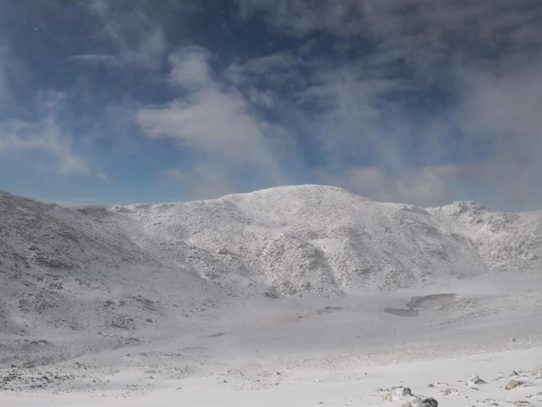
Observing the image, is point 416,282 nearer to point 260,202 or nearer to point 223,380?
point 260,202

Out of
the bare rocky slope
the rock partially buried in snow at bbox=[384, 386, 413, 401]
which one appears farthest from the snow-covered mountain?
the rock partially buried in snow at bbox=[384, 386, 413, 401]

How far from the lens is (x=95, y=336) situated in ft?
86.2

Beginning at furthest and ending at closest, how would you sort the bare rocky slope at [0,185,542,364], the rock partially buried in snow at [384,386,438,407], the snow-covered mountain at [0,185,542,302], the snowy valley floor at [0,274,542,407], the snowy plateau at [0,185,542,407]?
1. the snow-covered mountain at [0,185,542,302]
2. the bare rocky slope at [0,185,542,364]
3. the snowy plateau at [0,185,542,407]
4. the snowy valley floor at [0,274,542,407]
5. the rock partially buried in snow at [384,386,438,407]

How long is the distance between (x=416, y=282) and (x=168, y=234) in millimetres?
27012

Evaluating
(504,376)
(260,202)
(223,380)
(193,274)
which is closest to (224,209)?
(260,202)

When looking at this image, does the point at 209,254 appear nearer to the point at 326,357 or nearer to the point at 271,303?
the point at 271,303

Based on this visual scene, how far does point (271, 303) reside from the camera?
4016 cm

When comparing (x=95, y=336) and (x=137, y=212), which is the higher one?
(x=137, y=212)

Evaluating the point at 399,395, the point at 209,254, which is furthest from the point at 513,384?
the point at 209,254

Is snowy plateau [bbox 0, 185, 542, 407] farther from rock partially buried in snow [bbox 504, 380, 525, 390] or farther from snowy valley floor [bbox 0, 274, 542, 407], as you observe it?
snowy valley floor [bbox 0, 274, 542, 407]

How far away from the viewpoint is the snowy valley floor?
12.8m

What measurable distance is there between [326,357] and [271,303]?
16698 millimetres

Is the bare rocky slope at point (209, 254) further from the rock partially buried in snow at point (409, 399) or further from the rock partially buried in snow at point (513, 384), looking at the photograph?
the rock partially buried in snow at point (513, 384)

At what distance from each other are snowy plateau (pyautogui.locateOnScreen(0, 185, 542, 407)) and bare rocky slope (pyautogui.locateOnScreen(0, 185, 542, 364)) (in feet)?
0.57
